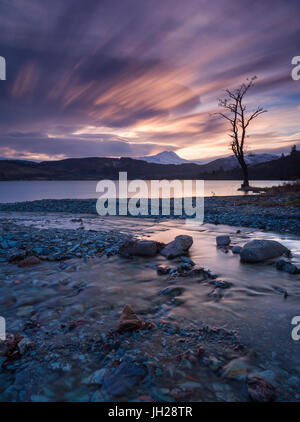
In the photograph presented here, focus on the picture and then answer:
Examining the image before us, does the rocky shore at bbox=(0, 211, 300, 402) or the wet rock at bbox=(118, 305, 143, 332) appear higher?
the wet rock at bbox=(118, 305, 143, 332)

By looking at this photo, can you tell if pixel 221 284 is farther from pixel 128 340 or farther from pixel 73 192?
pixel 73 192

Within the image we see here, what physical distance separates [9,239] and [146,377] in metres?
7.35

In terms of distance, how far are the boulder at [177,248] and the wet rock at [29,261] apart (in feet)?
11.3

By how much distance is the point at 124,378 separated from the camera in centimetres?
226

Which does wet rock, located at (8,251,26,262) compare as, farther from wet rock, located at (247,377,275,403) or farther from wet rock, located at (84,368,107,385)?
wet rock, located at (247,377,275,403)

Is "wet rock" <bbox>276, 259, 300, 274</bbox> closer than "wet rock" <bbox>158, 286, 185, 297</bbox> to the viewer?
No

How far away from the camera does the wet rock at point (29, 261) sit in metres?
5.82

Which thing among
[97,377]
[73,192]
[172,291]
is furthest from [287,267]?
[73,192]

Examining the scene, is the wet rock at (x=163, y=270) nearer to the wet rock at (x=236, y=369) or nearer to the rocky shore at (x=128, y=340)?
the rocky shore at (x=128, y=340)

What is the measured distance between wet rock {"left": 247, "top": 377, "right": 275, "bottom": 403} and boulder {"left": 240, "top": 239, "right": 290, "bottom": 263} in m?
4.21

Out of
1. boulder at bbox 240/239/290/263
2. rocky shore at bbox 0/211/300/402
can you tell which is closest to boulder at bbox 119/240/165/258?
rocky shore at bbox 0/211/300/402

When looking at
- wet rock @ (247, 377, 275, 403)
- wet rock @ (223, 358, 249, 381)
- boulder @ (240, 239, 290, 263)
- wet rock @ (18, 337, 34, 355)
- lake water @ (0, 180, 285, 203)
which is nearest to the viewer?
wet rock @ (247, 377, 275, 403)

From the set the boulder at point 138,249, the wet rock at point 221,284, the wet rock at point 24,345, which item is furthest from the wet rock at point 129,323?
the boulder at point 138,249

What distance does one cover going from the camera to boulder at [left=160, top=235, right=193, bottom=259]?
668 cm
